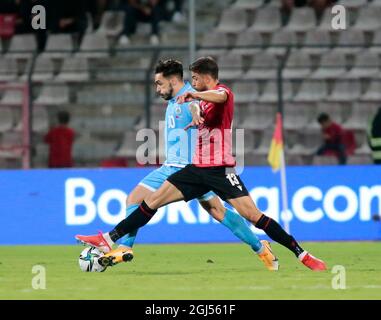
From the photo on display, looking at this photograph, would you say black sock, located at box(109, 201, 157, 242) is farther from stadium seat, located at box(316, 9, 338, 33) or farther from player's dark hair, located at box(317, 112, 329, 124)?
stadium seat, located at box(316, 9, 338, 33)

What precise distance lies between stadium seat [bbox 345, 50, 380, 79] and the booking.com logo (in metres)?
3.31

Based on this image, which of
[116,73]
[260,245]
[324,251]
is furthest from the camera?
[116,73]

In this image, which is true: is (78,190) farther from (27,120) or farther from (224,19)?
(224,19)

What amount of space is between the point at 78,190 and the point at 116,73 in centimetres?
508

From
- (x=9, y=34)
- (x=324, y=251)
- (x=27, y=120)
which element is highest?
(x=9, y=34)

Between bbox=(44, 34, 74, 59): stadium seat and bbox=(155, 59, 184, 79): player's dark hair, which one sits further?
bbox=(44, 34, 74, 59): stadium seat

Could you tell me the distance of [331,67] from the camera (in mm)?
21719

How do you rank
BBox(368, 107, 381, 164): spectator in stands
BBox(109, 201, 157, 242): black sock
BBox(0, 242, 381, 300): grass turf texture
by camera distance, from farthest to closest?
BBox(368, 107, 381, 164): spectator in stands → BBox(109, 201, 157, 242): black sock → BBox(0, 242, 381, 300): grass turf texture

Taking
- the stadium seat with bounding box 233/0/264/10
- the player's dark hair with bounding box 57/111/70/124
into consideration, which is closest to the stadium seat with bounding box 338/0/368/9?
the stadium seat with bounding box 233/0/264/10

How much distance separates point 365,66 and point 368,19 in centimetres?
267

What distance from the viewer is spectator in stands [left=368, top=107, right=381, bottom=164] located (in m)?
19.3

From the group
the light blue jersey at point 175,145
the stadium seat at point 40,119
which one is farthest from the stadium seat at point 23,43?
the light blue jersey at point 175,145
